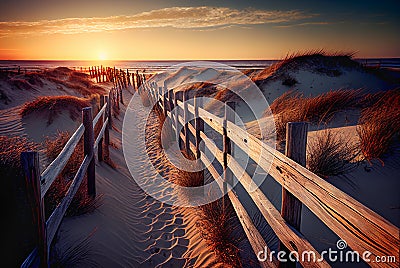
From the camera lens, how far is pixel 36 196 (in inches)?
102

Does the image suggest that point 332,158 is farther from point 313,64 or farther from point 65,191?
point 313,64

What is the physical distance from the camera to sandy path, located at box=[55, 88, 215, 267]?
12.7 ft

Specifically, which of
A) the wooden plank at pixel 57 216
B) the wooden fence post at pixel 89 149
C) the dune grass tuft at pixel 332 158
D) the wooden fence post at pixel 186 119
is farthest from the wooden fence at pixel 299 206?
the wooden fence post at pixel 186 119

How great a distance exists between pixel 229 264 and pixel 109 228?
2.05m

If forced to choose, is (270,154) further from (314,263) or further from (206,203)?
(206,203)

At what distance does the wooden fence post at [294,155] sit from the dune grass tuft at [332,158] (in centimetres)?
216

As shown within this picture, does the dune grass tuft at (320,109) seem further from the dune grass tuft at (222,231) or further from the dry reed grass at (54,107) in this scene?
the dry reed grass at (54,107)

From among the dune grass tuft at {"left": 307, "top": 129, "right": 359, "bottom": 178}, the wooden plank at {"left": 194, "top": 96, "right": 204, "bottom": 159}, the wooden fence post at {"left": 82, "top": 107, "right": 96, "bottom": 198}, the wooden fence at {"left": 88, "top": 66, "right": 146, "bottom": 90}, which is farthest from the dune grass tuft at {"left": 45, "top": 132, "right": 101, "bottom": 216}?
the wooden fence at {"left": 88, "top": 66, "right": 146, "bottom": 90}

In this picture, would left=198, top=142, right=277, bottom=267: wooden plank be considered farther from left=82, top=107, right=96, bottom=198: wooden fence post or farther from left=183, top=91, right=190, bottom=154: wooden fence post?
left=183, top=91, right=190, bottom=154: wooden fence post

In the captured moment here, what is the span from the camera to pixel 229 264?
3541mm

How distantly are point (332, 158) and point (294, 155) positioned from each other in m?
2.46

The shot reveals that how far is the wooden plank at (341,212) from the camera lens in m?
1.51

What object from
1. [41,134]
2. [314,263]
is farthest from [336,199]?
[41,134]

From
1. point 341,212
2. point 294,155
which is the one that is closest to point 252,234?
point 294,155
